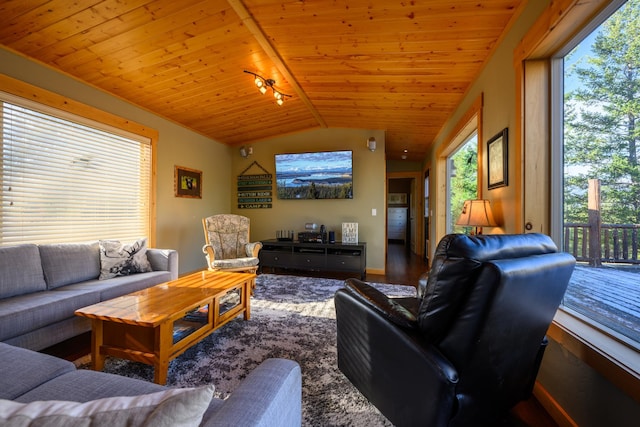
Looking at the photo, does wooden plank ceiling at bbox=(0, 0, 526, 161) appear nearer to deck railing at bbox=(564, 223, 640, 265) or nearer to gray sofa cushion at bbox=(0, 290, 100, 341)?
deck railing at bbox=(564, 223, 640, 265)

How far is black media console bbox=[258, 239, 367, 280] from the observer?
4.06 m

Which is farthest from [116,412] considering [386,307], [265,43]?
[265,43]

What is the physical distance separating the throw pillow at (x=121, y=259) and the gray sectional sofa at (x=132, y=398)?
5.50 feet

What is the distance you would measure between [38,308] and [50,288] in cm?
54

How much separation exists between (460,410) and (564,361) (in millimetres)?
842

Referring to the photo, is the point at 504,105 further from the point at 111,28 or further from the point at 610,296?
the point at 111,28

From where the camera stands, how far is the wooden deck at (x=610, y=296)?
1173 millimetres

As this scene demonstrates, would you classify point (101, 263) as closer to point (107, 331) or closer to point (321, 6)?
point (107, 331)

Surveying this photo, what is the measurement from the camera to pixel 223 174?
17.0 ft

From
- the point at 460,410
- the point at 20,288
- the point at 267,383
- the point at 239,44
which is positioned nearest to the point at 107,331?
the point at 20,288

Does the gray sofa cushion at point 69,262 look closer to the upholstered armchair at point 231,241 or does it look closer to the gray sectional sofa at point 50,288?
the gray sectional sofa at point 50,288

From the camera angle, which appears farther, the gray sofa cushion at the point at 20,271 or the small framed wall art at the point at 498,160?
the small framed wall art at the point at 498,160

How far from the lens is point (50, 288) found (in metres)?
2.17


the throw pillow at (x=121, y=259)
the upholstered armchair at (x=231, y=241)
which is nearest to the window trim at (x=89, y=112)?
the upholstered armchair at (x=231, y=241)
